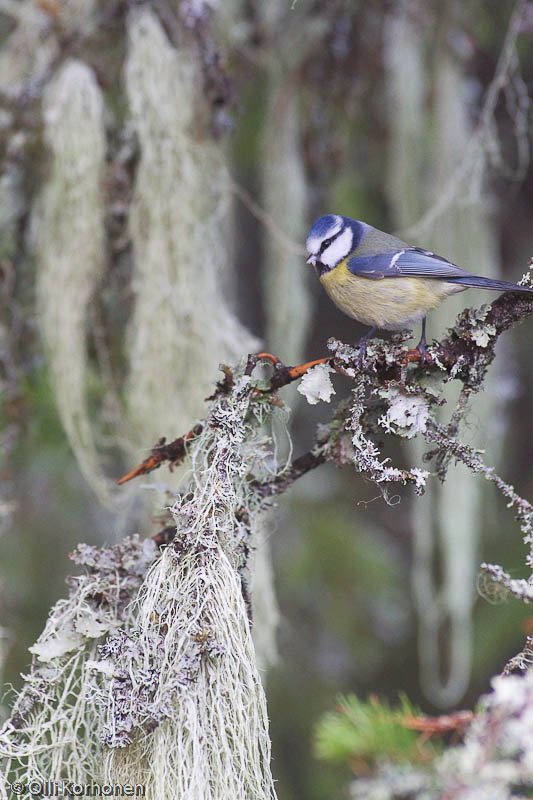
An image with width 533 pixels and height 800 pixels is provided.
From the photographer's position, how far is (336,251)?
1.37 m

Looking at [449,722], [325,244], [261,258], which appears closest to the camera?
[449,722]

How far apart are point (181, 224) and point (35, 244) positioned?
33cm

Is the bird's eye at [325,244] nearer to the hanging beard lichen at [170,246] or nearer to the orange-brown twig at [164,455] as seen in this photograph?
the hanging beard lichen at [170,246]

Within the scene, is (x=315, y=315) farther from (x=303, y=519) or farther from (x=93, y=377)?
(x=93, y=377)

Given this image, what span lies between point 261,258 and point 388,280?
1624 millimetres

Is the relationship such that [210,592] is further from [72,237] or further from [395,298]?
[72,237]

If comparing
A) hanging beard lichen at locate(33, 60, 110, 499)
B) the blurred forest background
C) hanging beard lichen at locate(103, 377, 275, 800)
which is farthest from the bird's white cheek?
hanging beard lichen at locate(103, 377, 275, 800)

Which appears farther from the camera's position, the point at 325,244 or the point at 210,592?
the point at 325,244

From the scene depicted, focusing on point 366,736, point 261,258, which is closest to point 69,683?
point 366,736

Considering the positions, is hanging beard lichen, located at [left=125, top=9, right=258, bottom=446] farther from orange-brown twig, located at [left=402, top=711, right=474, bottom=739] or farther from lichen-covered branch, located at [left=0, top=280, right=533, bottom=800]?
orange-brown twig, located at [left=402, top=711, right=474, bottom=739]

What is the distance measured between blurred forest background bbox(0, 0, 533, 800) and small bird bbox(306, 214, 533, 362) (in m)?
0.24

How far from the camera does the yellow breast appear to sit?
124cm

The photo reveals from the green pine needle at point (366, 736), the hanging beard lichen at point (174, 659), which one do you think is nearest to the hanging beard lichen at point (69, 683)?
the hanging beard lichen at point (174, 659)

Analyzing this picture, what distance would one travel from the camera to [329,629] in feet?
8.70
